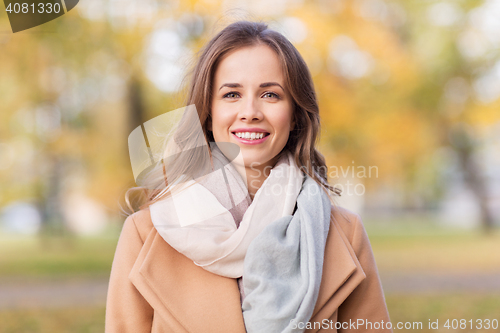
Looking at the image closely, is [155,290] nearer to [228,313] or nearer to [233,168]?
[228,313]

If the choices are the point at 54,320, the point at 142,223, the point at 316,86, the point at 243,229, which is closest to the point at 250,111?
the point at 243,229

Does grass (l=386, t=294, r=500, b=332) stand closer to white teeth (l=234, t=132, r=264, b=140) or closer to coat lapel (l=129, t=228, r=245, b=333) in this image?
coat lapel (l=129, t=228, r=245, b=333)

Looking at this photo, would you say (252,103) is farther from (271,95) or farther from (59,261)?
(59,261)

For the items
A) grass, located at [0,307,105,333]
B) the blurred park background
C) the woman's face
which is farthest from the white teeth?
grass, located at [0,307,105,333]

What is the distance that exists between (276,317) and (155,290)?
1.69 ft

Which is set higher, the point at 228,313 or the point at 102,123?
the point at 102,123

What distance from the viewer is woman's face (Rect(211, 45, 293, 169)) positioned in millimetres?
1942

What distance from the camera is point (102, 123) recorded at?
1027 centimetres

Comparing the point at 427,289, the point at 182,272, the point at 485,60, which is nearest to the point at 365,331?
the point at 182,272

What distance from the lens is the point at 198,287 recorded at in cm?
198

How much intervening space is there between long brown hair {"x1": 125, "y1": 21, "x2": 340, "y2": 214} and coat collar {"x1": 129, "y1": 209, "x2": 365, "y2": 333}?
0.93ft

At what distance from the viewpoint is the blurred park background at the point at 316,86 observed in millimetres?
7891

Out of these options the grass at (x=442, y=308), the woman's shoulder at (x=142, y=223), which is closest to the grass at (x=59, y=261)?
the grass at (x=442, y=308)

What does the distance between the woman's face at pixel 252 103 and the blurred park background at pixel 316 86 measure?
2964mm
